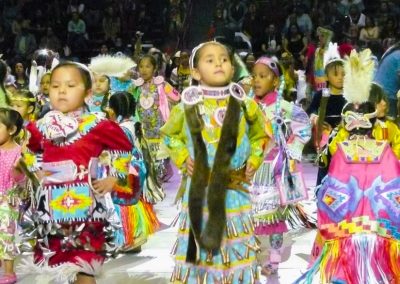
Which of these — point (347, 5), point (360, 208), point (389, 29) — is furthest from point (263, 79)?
point (347, 5)

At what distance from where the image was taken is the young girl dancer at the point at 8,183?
5.23 m

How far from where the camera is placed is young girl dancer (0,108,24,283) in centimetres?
523

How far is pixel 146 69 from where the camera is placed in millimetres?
8711

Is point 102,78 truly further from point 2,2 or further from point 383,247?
point 2,2

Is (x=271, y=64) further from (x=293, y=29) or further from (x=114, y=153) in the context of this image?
(x=293, y=29)

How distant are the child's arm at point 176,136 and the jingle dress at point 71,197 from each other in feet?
0.73

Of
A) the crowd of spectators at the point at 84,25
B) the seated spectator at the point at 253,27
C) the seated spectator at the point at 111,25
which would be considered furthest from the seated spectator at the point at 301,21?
the seated spectator at the point at 111,25

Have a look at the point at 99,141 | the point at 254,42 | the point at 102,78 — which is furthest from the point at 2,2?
the point at 99,141

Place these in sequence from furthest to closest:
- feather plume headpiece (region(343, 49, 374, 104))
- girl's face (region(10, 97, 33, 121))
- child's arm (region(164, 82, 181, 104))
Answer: child's arm (region(164, 82, 181, 104))
girl's face (region(10, 97, 33, 121))
feather plume headpiece (region(343, 49, 374, 104))

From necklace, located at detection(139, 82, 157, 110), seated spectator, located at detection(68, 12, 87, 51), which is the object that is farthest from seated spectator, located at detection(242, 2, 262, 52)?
necklace, located at detection(139, 82, 157, 110)

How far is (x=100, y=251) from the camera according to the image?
14.0 feet

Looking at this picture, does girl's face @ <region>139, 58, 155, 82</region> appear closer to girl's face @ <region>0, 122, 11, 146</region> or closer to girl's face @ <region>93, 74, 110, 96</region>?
girl's face @ <region>93, 74, 110, 96</region>

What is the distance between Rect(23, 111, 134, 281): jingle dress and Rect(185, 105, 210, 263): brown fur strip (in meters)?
0.37

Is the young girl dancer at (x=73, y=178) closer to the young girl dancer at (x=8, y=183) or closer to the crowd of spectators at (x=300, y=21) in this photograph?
the young girl dancer at (x=8, y=183)
